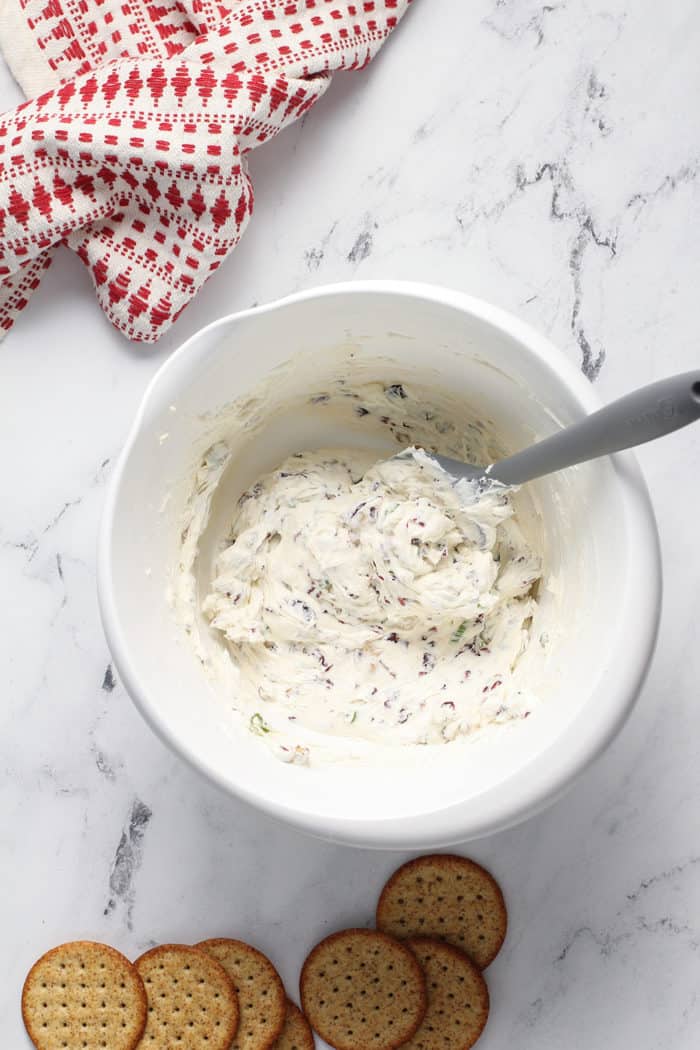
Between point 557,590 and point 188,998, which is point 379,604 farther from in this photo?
point 188,998

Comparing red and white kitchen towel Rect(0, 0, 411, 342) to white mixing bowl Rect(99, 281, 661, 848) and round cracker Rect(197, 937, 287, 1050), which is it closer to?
white mixing bowl Rect(99, 281, 661, 848)

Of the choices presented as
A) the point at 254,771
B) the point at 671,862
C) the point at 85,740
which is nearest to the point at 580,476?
the point at 254,771

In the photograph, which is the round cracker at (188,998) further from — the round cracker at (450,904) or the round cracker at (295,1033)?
the round cracker at (450,904)

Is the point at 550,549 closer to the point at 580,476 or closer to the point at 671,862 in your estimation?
the point at 580,476

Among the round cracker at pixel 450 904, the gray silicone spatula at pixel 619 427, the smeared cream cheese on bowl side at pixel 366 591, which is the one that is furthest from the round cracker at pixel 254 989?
the gray silicone spatula at pixel 619 427

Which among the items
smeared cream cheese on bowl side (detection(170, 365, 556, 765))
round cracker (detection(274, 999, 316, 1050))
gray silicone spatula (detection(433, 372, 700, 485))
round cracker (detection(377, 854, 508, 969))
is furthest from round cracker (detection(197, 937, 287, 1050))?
gray silicone spatula (detection(433, 372, 700, 485))

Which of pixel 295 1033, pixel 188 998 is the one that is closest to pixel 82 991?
pixel 188 998
